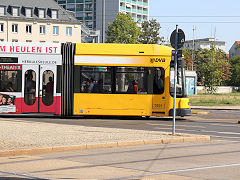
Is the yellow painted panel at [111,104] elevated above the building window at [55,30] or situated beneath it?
situated beneath

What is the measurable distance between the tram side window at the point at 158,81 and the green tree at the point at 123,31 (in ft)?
166

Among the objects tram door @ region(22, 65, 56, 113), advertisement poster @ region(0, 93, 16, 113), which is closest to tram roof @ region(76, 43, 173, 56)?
tram door @ region(22, 65, 56, 113)

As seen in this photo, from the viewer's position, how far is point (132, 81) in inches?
1013

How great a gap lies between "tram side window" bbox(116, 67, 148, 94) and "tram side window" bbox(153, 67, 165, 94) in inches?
17.9

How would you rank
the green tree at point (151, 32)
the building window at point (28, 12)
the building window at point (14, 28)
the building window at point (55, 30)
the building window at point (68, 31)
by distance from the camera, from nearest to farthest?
the green tree at point (151, 32) < the building window at point (14, 28) < the building window at point (28, 12) < the building window at point (55, 30) < the building window at point (68, 31)

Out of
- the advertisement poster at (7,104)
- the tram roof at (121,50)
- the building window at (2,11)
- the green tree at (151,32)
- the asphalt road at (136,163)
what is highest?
the building window at (2,11)

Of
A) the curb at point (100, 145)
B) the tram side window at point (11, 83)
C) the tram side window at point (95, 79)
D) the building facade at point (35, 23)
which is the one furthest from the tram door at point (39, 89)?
the building facade at point (35, 23)

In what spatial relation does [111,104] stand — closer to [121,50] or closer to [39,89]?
[121,50]

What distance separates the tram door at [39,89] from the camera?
2531 centimetres

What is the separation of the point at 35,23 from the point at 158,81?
72632 millimetres

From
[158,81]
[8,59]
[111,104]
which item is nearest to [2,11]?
[8,59]

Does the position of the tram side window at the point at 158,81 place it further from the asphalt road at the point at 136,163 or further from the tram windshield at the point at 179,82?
the asphalt road at the point at 136,163

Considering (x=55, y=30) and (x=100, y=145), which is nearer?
(x=100, y=145)

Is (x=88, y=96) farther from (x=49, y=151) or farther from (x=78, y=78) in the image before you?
(x=49, y=151)
